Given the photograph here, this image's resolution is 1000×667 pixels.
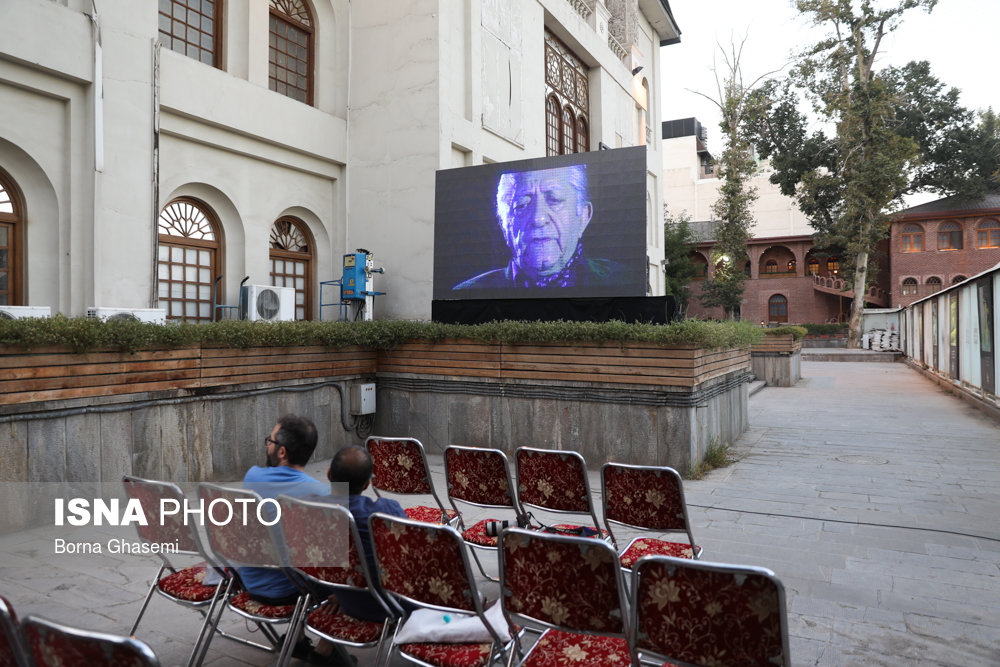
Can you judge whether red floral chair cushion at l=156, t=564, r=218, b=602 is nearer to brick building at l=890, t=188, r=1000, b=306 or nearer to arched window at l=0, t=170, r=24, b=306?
arched window at l=0, t=170, r=24, b=306

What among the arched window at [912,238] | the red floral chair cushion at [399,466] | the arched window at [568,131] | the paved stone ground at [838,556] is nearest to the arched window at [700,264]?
the arched window at [912,238]

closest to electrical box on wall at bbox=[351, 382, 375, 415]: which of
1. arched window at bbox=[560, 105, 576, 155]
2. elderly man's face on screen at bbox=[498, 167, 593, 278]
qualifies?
elderly man's face on screen at bbox=[498, 167, 593, 278]

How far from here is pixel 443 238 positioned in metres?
10.6

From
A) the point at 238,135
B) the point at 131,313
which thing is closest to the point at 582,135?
the point at 238,135

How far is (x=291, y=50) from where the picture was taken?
43.8ft

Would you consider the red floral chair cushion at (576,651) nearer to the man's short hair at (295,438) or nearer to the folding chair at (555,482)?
the folding chair at (555,482)

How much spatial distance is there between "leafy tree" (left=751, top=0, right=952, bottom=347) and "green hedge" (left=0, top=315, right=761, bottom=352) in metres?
A: 28.2

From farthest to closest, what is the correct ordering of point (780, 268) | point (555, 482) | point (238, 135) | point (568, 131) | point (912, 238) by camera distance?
point (780, 268) < point (912, 238) < point (568, 131) < point (238, 135) < point (555, 482)

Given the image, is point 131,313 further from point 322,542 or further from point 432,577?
point 432,577

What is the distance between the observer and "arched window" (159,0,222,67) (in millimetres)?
11156

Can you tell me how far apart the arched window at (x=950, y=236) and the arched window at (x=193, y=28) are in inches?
1684

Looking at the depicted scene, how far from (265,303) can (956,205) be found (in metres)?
43.9

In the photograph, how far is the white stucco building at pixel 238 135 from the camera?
30.3 feet

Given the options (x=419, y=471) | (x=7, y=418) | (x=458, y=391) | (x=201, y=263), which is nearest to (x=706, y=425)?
(x=458, y=391)
